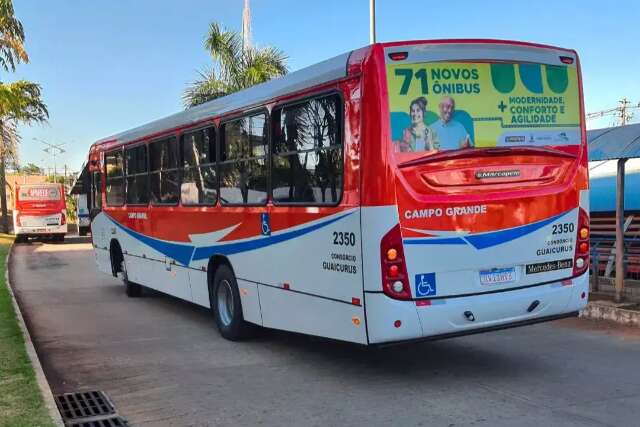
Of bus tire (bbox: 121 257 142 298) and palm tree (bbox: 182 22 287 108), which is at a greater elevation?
palm tree (bbox: 182 22 287 108)

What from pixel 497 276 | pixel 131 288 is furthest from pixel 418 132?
pixel 131 288

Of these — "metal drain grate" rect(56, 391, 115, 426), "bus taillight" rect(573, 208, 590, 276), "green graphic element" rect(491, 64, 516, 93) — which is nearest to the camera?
"metal drain grate" rect(56, 391, 115, 426)

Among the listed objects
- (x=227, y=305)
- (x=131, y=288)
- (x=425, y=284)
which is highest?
(x=425, y=284)

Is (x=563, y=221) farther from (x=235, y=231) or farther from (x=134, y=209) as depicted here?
(x=134, y=209)

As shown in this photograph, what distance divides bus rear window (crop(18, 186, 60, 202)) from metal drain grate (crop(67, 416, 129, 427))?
28.5 m

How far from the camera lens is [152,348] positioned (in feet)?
27.7

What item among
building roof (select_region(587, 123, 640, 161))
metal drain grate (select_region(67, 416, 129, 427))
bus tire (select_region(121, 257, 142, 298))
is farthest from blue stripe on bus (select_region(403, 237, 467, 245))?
bus tire (select_region(121, 257, 142, 298))

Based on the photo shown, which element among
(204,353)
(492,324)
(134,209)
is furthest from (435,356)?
(134,209)

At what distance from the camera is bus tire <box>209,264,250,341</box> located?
840 centimetres

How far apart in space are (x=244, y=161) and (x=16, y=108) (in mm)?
16534

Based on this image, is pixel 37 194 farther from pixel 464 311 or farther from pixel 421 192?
pixel 464 311

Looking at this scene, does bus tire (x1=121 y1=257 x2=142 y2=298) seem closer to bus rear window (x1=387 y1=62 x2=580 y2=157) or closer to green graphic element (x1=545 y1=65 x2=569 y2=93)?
bus rear window (x1=387 y1=62 x2=580 y2=157)

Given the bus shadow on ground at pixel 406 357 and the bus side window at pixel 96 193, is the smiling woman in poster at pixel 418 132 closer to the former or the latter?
the bus shadow on ground at pixel 406 357

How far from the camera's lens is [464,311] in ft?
19.7
